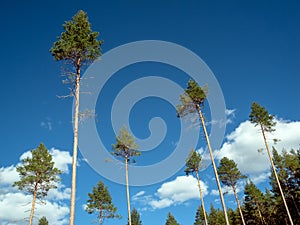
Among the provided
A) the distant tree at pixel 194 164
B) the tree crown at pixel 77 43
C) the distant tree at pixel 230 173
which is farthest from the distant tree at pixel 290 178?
the tree crown at pixel 77 43

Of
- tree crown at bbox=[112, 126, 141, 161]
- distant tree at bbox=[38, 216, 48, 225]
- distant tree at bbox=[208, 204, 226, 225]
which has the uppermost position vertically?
tree crown at bbox=[112, 126, 141, 161]

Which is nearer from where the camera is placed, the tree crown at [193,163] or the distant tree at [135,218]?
the tree crown at [193,163]

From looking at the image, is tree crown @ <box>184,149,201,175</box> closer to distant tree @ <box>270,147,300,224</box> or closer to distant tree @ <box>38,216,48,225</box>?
distant tree @ <box>270,147,300,224</box>

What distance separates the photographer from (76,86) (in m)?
15.3

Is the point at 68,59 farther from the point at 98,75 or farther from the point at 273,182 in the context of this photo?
the point at 273,182

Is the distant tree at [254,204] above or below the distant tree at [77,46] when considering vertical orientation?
below

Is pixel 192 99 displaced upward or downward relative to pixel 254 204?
upward

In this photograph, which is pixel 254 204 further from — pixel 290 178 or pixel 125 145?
pixel 125 145

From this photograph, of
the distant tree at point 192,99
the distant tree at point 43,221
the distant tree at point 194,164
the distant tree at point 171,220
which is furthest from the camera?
the distant tree at point 171,220

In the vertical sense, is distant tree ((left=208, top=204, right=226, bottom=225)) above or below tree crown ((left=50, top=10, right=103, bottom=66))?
below

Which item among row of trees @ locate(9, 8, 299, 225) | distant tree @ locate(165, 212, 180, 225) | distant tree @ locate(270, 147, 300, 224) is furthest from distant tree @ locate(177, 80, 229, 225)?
distant tree @ locate(165, 212, 180, 225)

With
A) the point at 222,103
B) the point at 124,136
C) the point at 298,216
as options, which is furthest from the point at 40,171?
the point at 298,216

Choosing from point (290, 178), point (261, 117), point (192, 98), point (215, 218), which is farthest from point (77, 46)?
point (215, 218)

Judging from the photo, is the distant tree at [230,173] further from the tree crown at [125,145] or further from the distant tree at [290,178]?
the tree crown at [125,145]
